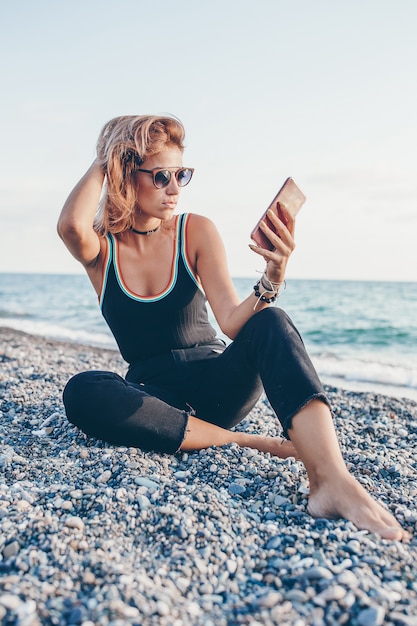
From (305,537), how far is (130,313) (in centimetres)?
214

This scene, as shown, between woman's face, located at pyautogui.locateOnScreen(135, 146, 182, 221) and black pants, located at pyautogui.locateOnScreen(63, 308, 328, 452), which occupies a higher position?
woman's face, located at pyautogui.locateOnScreen(135, 146, 182, 221)

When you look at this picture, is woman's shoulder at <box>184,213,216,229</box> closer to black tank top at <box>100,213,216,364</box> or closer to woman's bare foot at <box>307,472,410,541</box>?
black tank top at <box>100,213,216,364</box>

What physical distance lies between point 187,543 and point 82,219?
2.46 m

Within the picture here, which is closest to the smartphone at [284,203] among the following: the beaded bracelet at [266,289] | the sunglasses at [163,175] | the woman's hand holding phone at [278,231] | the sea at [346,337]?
the woman's hand holding phone at [278,231]

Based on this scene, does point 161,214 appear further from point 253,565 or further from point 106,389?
point 253,565

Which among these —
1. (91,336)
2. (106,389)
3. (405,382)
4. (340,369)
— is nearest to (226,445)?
(106,389)

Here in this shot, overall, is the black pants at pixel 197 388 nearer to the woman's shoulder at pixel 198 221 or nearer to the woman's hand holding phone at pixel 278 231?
the woman's hand holding phone at pixel 278 231

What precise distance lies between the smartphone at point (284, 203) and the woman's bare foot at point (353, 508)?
1.53 metres

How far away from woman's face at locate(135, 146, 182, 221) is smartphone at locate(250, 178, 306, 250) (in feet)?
3.33

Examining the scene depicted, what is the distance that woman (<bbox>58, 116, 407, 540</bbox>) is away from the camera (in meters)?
3.82

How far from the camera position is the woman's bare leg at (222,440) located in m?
4.04

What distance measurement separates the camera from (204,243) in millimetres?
4418

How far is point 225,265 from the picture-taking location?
4.38m

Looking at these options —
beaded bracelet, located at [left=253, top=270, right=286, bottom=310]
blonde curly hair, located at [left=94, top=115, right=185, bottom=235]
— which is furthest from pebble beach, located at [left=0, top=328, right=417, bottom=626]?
blonde curly hair, located at [left=94, top=115, right=185, bottom=235]
